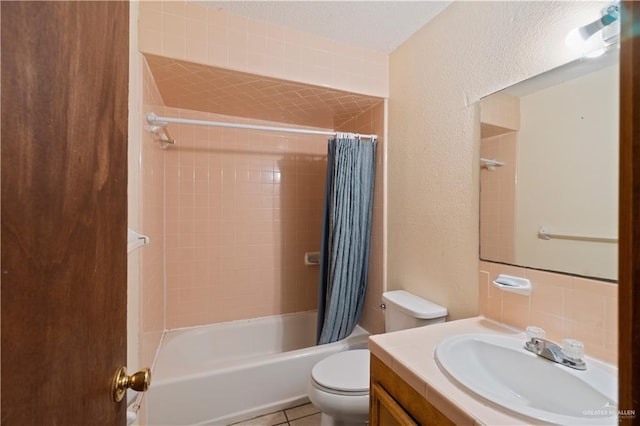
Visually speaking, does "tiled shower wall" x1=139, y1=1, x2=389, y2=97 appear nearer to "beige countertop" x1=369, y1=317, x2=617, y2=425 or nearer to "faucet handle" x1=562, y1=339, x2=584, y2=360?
"beige countertop" x1=369, y1=317, x2=617, y2=425

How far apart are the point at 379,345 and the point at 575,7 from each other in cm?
130

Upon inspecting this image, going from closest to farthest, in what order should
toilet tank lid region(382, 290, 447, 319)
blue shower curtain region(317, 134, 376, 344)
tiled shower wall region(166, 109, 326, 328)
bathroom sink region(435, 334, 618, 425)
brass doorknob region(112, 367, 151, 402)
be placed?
brass doorknob region(112, 367, 151, 402) < bathroom sink region(435, 334, 618, 425) < toilet tank lid region(382, 290, 447, 319) < blue shower curtain region(317, 134, 376, 344) < tiled shower wall region(166, 109, 326, 328)

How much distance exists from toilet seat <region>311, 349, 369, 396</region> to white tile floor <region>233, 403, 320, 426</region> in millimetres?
483

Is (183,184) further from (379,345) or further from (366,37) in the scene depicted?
(379,345)

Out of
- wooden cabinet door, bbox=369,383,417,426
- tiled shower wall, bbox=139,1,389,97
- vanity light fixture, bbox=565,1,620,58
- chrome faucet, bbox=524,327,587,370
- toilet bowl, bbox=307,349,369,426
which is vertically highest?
tiled shower wall, bbox=139,1,389,97

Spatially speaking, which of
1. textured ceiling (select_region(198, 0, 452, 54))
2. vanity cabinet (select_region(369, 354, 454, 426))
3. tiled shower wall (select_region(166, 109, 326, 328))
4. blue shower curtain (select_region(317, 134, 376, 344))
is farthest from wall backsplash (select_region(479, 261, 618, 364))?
tiled shower wall (select_region(166, 109, 326, 328))

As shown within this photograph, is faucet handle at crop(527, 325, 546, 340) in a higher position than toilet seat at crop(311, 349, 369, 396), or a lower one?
higher

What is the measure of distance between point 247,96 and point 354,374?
69.1 inches

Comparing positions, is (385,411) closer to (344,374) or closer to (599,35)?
(344,374)

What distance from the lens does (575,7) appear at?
0.89 meters

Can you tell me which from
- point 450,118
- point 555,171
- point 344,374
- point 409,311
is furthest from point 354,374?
point 450,118

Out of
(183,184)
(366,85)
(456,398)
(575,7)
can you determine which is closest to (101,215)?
(456,398)

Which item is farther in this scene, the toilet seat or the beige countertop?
the toilet seat

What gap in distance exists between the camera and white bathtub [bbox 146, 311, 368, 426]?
142cm
